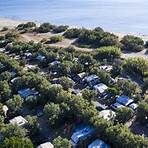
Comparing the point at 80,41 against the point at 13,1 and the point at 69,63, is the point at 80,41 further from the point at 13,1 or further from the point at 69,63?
the point at 13,1

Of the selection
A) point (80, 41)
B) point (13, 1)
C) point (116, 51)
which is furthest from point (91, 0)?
point (116, 51)

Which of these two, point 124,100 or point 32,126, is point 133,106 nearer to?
point 124,100

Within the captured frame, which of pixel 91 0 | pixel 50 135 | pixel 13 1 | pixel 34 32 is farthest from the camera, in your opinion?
pixel 13 1

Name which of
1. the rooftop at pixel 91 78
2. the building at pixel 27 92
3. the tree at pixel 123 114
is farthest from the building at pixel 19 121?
the rooftop at pixel 91 78

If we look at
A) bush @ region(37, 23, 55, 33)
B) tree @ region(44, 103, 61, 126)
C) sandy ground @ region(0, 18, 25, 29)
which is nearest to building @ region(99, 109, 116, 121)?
tree @ region(44, 103, 61, 126)

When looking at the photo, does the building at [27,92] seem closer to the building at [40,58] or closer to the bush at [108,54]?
the building at [40,58]

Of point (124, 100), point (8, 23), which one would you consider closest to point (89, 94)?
point (124, 100)
